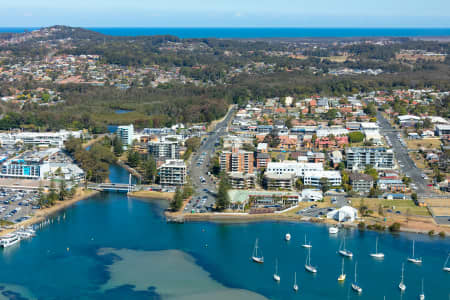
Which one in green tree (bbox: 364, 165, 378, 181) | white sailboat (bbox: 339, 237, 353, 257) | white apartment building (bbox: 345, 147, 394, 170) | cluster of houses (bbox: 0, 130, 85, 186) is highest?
white apartment building (bbox: 345, 147, 394, 170)

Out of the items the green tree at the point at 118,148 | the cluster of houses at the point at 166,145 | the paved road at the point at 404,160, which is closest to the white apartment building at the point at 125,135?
the cluster of houses at the point at 166,145

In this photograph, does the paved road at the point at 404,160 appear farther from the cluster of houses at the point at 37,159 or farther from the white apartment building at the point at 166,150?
the cluster of houses at the point at 37,159

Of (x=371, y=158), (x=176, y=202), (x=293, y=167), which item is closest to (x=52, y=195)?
(x=176, y=202)

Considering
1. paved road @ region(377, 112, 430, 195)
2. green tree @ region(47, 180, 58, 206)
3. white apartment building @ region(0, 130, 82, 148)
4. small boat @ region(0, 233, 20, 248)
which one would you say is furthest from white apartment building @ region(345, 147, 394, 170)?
white apartment building @ region(0, 130, 82, 148)

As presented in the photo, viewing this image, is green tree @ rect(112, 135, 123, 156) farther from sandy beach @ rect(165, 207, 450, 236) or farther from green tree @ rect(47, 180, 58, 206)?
sandy beach @ rect(165, 207, 450, 236)

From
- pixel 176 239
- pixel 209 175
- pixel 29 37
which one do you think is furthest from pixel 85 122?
pixel 29 37

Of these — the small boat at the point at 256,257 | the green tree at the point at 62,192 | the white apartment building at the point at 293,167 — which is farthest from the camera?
the white apartment building at the point at 293,167
